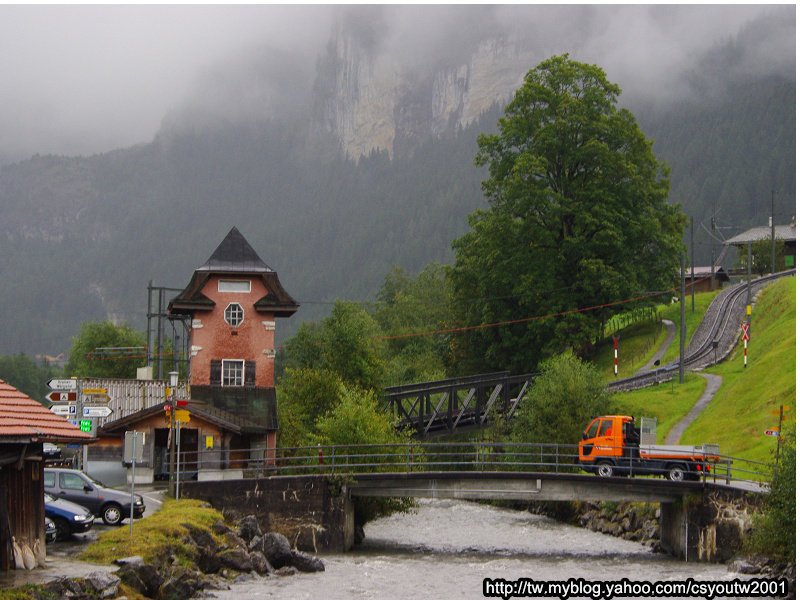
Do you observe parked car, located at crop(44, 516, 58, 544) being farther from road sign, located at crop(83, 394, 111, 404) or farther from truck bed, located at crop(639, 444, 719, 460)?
truck bed, located at crop(639, 444, 719, 460)

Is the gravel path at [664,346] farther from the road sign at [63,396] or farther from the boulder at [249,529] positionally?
the road sign at [63,396]

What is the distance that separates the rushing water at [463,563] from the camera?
34750 mm

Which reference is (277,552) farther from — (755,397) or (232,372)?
(755,397)

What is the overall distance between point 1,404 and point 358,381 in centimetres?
3955

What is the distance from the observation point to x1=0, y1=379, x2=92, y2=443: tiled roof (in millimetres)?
27656

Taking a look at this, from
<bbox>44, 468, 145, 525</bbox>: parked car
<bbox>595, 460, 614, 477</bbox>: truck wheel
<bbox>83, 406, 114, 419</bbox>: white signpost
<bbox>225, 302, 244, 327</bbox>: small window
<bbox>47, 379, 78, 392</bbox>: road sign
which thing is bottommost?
<bbox>44, 468, 145, 525</bbox>: parked car

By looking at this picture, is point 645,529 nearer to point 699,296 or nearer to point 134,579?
point 134,579

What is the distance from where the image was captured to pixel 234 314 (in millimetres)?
58969

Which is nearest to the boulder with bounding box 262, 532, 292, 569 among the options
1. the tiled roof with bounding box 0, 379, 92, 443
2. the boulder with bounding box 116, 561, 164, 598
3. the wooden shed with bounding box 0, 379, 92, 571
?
the boulder with bounding box 116, 561, 164, 598

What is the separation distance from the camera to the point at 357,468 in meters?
48.2

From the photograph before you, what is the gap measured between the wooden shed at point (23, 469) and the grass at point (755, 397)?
78.8 feet

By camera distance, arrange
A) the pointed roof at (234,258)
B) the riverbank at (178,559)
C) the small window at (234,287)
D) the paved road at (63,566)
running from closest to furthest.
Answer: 1. the riverbank at (178,559)
2. the paved road at (63,566)
3. the small window at (234,287)
4. the pointed roof at (234,258)

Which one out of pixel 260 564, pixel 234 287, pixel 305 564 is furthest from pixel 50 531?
pixel 234 287

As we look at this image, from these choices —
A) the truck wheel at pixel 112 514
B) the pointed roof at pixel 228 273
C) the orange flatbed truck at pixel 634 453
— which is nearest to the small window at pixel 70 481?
the truck wheel at pixel 112 514
